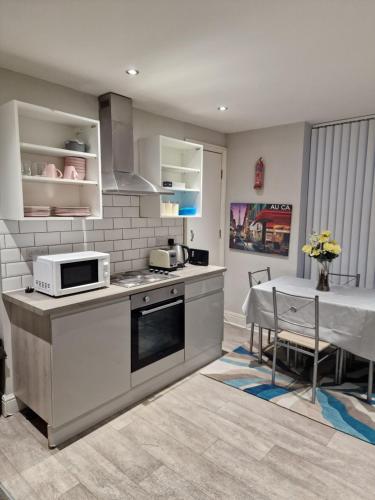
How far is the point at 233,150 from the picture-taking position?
4.40 meters

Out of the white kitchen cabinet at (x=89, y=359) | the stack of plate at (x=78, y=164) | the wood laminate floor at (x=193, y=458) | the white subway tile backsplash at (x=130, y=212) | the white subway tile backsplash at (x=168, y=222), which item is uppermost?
the stack of plate at (x=78, y=164)

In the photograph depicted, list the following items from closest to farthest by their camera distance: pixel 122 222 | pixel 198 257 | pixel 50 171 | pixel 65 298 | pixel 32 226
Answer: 1. pixel 65 298
2. pixel 50 171
3. pixel 32 226
4. pixel 122 222
5. pixel 198 257

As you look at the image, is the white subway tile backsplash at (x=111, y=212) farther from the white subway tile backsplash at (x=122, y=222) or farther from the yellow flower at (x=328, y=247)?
the yellow flower at (x=328, y=247)

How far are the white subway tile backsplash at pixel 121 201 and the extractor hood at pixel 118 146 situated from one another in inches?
10.3

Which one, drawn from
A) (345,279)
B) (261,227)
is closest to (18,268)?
(261,227)

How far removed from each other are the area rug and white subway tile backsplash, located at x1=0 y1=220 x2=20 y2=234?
2124 mm

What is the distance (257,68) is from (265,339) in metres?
2.97

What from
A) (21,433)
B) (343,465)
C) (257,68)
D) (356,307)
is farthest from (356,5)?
(21,433)

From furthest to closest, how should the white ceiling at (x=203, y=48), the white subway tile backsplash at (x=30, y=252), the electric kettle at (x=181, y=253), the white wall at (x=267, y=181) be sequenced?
1. the white wall at (x=267, y=181)
2. the electric kettle at (x=181, y=253)
3. the white subway tile backsplash at (x=30, y=252)
4. the white ceiling at (x=203, y=48)

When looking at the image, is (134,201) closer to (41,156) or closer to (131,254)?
(131,254)

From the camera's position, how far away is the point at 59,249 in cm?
271

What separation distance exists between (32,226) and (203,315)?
176cm

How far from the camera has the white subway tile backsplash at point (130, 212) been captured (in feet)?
10.5

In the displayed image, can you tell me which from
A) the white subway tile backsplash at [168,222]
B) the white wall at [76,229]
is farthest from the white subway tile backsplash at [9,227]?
the white subway tile backsplash at [168,222]
